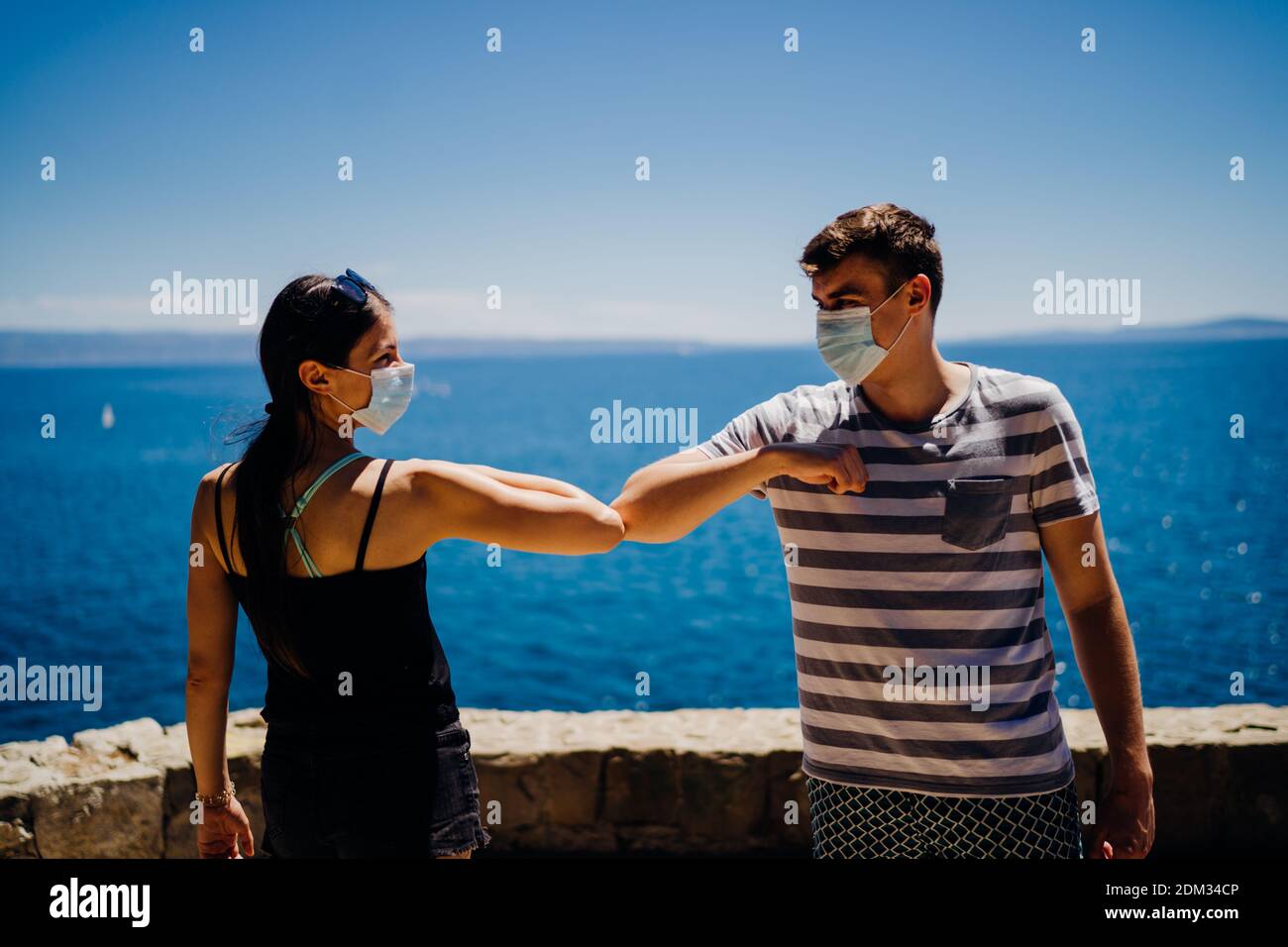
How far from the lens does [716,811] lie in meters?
4.31

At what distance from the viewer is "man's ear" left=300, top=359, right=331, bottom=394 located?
2.20 meters

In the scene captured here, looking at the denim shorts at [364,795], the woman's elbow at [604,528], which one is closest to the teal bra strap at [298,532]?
the denim shorts at [364,795]

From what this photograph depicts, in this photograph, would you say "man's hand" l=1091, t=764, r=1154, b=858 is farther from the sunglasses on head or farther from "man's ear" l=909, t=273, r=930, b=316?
the sunglasses on head

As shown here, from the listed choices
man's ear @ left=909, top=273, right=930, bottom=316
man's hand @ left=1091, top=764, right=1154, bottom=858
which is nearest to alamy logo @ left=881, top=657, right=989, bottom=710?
man's hand @ left=1091, top=764, right=1154, bottom=858

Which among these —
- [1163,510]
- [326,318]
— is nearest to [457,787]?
[326,318]

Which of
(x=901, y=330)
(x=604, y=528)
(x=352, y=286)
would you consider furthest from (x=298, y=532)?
(x=901, y=330)

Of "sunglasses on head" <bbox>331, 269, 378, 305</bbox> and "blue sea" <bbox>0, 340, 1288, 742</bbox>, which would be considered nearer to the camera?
"sunglasses on head" <bbox>331, 269, 378, 305</bbox>

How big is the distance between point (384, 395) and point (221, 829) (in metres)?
1.15

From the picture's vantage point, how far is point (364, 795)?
2.09m

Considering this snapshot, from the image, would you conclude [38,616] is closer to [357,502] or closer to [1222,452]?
[357,502]

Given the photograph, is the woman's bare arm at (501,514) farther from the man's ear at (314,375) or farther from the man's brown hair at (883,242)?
the man's brown hair at (883,242)

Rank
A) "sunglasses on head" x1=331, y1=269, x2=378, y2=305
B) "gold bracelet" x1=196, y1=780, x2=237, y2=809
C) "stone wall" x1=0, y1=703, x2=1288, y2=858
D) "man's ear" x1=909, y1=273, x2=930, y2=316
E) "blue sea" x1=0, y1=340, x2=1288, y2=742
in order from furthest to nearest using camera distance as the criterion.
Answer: "blue sea" x1=0, y1=340, x2=1288, y2=742, "stone wall" x1=0, y1=703, x2=1288, y2=858, "man's ear" x1=909, y1=273, x2=930, y2=316, "gold bracelet" x1=196, y1=780, x2=237, y2=809, "sunglasses on head" x1=331, y1=269, x2=378, y2=305

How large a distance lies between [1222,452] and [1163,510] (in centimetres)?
1964
